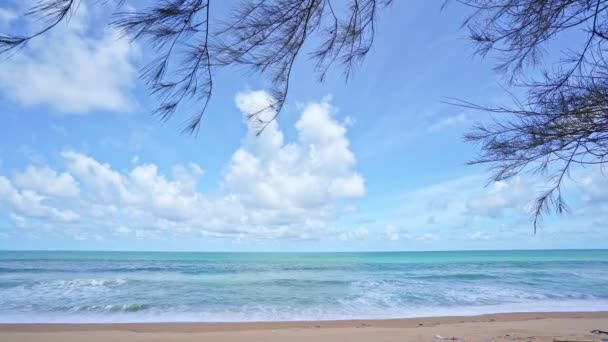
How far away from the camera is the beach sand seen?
651cm

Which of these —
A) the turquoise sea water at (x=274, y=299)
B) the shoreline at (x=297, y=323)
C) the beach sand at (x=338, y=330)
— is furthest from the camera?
the turquoise sea water at (x=274, y=299)

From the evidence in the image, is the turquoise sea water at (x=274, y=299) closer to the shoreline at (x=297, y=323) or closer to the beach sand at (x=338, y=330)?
the shoreline at (x=297, y=323)

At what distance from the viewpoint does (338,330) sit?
7203 millimetres

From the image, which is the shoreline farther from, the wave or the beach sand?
the wave

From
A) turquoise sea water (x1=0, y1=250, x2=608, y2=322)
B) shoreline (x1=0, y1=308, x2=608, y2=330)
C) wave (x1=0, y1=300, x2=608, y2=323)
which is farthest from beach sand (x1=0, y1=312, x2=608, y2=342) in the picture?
turquoise sea water (x1=0, y1=250, x2=608, y2=322)

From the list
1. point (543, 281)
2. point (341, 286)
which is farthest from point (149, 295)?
point (543, 281)

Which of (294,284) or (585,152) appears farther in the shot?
(294,284)

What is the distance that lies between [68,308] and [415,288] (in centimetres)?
1192

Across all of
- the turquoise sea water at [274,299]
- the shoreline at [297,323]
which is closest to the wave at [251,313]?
the turquoise sea water at [274,299]

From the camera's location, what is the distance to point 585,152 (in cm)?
198

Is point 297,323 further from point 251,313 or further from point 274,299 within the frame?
point 274,299

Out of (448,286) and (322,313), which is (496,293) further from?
(322,313)

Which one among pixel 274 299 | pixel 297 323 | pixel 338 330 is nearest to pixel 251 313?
pixel 297 323

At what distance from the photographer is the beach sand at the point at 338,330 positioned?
6.51m
